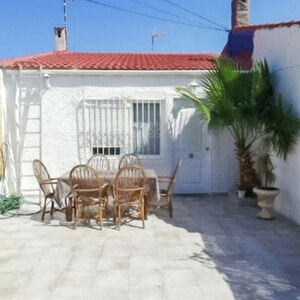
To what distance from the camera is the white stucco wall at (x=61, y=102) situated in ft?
27.1

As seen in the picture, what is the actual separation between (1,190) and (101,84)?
3.43 m

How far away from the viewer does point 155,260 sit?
461 cm

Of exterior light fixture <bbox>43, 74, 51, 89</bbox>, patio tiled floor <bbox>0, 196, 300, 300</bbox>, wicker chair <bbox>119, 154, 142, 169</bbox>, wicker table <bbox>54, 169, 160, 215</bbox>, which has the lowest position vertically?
patio tiled floor <bbox>0, 196, 300, 300</bbox>

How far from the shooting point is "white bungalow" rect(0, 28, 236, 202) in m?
8.26

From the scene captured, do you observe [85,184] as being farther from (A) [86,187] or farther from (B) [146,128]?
(B) [146,128]

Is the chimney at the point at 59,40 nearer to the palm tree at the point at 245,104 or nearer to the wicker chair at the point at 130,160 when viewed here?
the wicker chair at the point at 130,160

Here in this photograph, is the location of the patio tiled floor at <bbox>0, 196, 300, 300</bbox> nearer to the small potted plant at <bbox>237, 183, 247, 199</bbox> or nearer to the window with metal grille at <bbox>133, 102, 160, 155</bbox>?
the small potted plant at <bbox>237, 183, 247, 199</bbox>

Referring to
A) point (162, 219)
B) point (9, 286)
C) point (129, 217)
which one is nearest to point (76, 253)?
point (9, 286)

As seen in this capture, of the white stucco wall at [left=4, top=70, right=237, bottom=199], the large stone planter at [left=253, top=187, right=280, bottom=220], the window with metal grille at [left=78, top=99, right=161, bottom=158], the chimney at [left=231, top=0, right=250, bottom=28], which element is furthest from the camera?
the chimney at [left=231, top=0, right=250, bottom=28]

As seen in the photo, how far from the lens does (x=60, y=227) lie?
20.2 ft

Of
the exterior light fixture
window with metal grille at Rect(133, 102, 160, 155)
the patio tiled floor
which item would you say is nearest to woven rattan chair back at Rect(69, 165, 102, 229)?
the patio tiled floor

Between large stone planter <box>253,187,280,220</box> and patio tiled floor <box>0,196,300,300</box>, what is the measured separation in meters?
0.19

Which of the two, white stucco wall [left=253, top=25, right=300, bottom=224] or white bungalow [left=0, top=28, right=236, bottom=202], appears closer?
white stucco wall [left=253, top=25, right=300, bottom=224]

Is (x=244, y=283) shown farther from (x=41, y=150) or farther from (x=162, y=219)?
(x=41, y=150)
